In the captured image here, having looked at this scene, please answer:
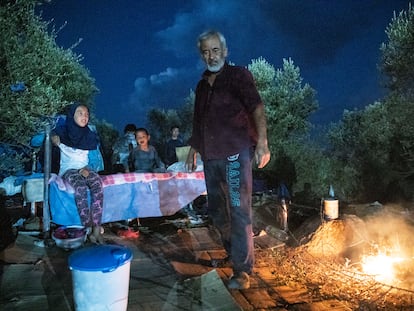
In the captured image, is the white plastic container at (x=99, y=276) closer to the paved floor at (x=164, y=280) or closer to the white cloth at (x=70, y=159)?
the paved floor at (x=164, y=280)

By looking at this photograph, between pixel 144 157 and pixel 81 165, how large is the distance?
1245 millimetres

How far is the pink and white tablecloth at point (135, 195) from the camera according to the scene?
4.13 m

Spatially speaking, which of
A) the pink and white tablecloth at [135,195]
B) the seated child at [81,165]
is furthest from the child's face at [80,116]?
the pink and white tablecloth at [135,195]

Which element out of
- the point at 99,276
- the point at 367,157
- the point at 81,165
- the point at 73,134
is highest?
the point at 73,134

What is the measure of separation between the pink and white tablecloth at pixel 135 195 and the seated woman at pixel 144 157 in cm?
58

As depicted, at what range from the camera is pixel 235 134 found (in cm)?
288

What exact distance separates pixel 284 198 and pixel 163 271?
215 cm

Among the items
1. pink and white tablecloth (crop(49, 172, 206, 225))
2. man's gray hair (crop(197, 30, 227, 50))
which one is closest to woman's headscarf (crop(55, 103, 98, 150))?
pink and white tablecloth (crop(49, 172, 206, 225))

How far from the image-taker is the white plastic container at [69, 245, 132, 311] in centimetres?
205

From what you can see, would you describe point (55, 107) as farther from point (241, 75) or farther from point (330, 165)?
point (330, 165)

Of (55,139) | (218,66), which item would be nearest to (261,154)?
(218,66)

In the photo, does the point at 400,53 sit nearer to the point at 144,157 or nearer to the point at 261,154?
the point at 144,157

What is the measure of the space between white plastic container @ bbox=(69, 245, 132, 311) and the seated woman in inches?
127

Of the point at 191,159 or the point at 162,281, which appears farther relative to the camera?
the point at 191,159
